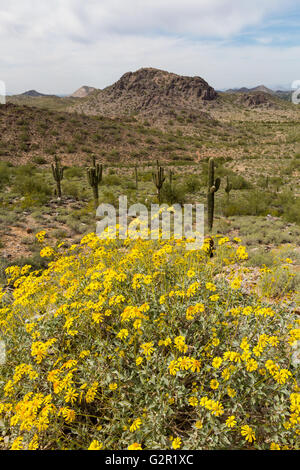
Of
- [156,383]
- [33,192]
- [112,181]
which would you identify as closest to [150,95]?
[112,181]

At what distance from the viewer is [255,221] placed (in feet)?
40.3

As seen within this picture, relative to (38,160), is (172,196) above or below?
below

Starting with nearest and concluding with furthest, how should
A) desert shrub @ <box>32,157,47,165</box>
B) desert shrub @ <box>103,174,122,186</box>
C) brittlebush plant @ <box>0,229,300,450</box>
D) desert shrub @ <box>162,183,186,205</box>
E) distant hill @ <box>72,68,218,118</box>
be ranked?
1. brittlebush plant @ <box>0,229,300,450</box>
2. desert shrub @ <box>162,183,186,205</box>
3. desert shrub @ <box>103,174,122,186</box>
4. desert shrub @ <box>32,157,47,165</box>
5. distant hill @ <box>72,68,218,118</box>

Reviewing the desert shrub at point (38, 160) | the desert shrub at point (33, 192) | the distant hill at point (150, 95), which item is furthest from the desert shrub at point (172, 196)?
the distant hill at point (150, 95)

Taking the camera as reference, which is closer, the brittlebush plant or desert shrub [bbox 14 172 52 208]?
the brittlebush plant

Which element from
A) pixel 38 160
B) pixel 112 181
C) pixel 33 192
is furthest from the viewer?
pixel 38 160

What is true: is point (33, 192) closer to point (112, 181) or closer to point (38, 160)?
point (112, 181)

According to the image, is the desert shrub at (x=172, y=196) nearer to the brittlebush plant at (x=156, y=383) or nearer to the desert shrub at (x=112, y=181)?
the desert shrub at (x=112, y=181)

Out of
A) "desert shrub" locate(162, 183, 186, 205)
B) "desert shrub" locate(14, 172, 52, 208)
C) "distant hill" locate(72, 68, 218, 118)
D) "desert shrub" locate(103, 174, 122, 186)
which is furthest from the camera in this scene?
Answer: "distant hill" locate(72, 68, 218, 118)

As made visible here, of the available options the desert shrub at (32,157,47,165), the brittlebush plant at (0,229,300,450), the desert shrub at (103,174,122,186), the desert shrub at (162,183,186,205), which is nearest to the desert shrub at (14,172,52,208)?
the desert shrub at (103,174,122,186)

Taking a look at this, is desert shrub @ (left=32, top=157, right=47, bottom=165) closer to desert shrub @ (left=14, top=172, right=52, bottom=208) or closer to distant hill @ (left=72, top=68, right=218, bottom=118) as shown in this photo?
desert shrub @ (left=14, top=172, right=52, bottom=208)

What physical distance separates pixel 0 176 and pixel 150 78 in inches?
2872
